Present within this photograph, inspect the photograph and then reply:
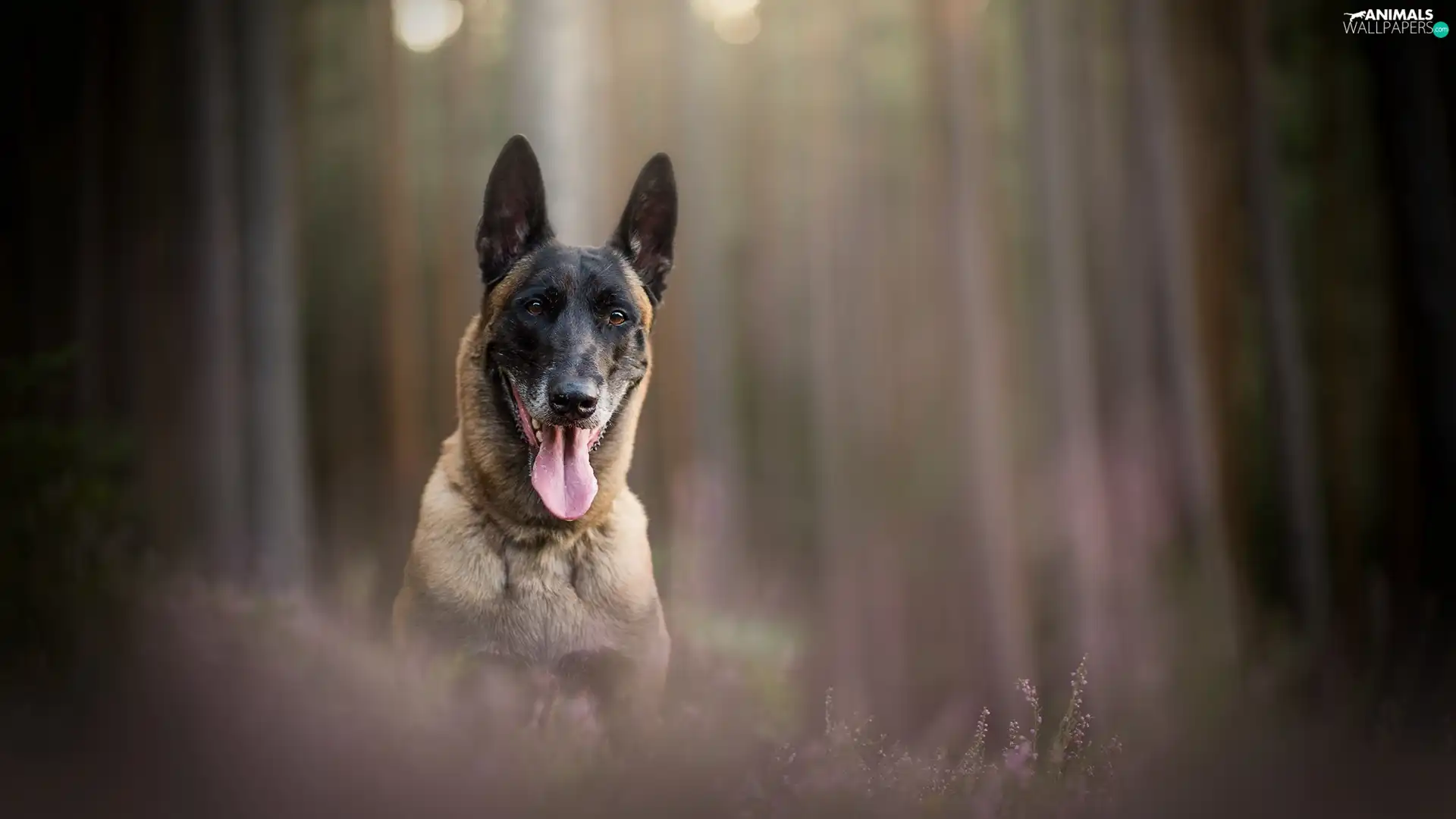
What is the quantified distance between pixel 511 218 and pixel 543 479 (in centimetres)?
92

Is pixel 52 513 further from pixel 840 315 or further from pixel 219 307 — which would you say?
pixel 840 315

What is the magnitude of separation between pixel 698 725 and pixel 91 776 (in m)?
2.13

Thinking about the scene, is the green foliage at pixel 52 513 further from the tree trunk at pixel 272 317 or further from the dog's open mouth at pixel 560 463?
the dog's open mouth at pixel 560 463

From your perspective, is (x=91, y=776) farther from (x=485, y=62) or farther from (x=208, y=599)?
(x=485, y=62)

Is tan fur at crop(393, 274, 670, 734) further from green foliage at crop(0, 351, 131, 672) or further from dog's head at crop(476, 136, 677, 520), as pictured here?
green foliage at crop(0, 351, 131, 672)

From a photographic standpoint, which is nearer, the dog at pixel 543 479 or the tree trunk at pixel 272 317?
the dog at pixel 543 479

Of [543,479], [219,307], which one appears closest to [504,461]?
[543,479]

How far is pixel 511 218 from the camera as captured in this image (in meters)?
3.31

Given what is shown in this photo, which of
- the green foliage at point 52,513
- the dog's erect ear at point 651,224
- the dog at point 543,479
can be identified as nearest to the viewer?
the dog at point 543,479

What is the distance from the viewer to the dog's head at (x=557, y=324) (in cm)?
308

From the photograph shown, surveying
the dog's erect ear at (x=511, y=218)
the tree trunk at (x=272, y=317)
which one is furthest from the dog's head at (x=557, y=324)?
the tree trunk at (x=272, y=317)

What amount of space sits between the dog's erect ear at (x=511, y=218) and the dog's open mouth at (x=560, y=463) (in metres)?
0.47

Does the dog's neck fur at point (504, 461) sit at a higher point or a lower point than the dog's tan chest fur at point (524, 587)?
higher

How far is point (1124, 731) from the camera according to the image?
394 centimetres
